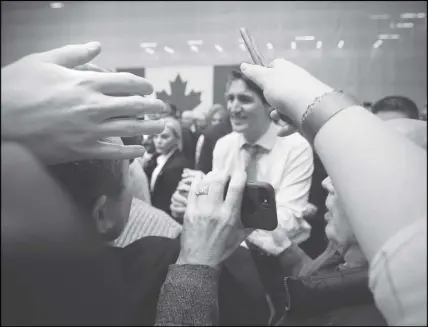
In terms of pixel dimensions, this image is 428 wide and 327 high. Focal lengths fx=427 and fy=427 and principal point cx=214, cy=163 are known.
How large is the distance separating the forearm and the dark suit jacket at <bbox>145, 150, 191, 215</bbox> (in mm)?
987

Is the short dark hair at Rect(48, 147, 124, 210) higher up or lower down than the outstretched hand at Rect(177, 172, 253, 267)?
higher up

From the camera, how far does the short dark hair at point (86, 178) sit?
1.36 feet

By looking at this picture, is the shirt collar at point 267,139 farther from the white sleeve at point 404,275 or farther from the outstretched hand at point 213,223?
the white sleeve at point 404,275

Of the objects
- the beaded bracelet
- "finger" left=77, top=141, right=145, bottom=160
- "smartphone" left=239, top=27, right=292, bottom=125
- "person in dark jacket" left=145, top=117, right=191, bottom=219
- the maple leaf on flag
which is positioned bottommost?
"person in dark jacket" left=145, top=117, right=191, bottom=219

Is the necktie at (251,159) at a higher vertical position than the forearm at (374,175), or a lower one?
lower

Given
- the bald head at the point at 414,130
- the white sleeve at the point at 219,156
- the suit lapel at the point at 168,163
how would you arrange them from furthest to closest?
the suit lapel at the point at 168,163, the white sleeve at the point at 219,156, the bald head at the point at 414,130

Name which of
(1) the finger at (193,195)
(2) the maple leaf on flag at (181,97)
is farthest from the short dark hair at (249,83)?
(1) the finger at (193,195)

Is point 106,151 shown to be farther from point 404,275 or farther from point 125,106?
point 404,275

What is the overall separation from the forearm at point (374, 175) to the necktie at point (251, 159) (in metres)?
0.51

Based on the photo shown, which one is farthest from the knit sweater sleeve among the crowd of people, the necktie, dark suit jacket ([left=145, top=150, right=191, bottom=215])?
dark suit jacket ([left=145, top=150, right=191, bottom=215])

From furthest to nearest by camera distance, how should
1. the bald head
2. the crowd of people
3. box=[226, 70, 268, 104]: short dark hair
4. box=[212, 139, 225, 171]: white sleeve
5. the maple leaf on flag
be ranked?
the maple leaf on flag
box=[226, 70, 268, 104]: short dark hair
box=[212, 139, 225, 171]: white sleeve
the bald head
the crowd of people

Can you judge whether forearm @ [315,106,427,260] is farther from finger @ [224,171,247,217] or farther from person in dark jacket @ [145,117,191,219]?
person in dark jacket @ [145,117,191,219]

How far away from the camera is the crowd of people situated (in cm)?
32

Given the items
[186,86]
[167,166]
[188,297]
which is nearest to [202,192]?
[188,297]
